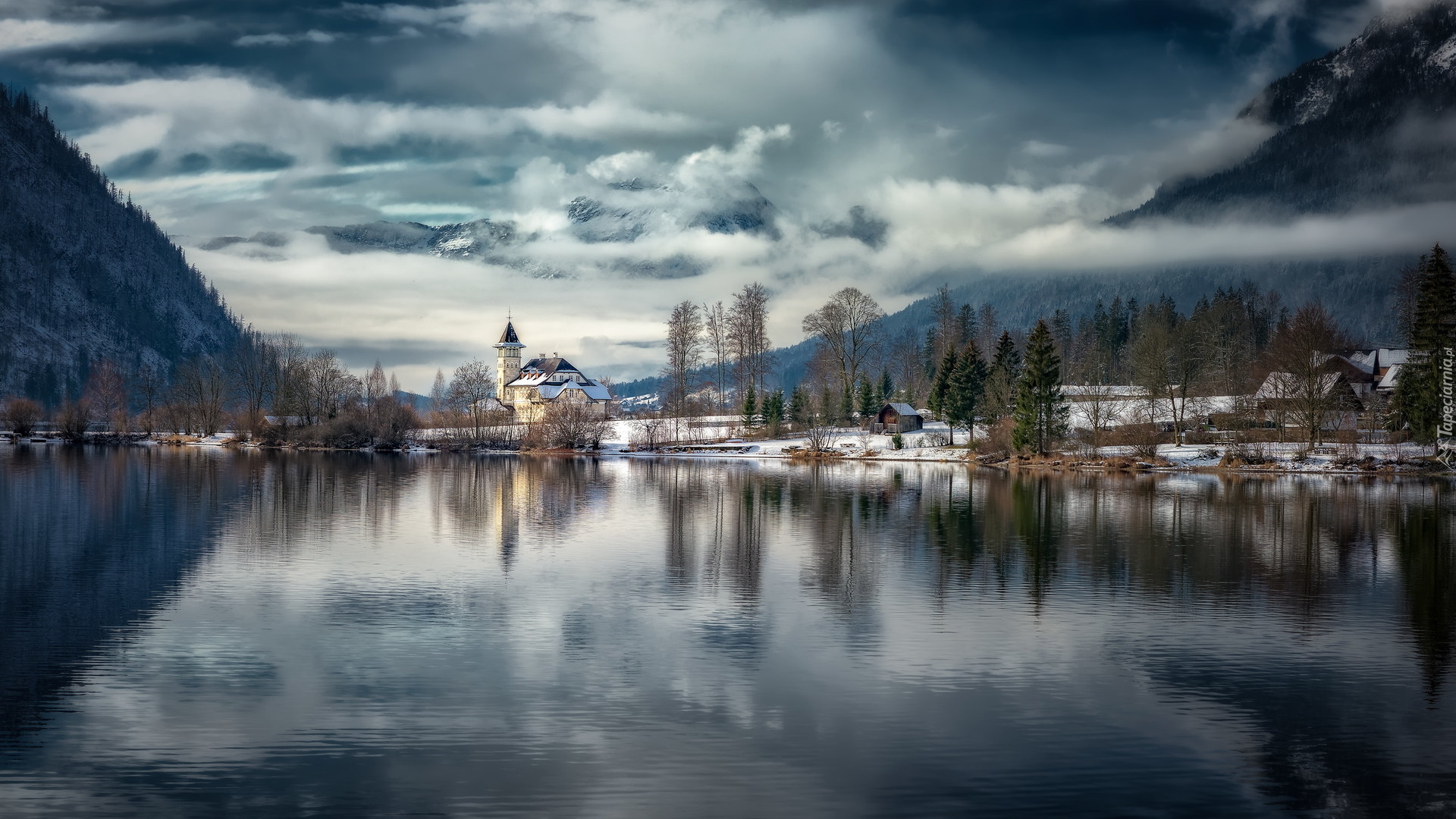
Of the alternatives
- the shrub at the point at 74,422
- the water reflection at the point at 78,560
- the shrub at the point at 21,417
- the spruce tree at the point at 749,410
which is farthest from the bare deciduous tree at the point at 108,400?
the spruce tree at the point at 749,410

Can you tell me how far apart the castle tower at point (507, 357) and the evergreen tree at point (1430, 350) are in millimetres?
133657

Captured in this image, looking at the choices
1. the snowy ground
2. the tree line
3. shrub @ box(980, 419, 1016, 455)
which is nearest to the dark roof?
the tree line

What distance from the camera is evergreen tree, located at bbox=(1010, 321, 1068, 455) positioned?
70125 mm

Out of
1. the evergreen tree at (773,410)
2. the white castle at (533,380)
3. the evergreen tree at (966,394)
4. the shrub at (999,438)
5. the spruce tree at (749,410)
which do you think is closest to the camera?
the shrub at (999,438)

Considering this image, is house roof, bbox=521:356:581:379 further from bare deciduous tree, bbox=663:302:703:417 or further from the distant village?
bare deciduous tree, bbox=663:302:703:417

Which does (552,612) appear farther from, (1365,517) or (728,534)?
(1365,517)

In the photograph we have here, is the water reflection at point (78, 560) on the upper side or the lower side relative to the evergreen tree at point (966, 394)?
lower

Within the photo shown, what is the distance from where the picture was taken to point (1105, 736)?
12.5 m

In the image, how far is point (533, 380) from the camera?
16250 centimetres

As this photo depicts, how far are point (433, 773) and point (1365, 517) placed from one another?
1481 inches

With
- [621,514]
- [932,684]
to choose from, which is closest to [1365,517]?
[621,514]

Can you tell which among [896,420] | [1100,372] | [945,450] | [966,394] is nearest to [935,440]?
[945,450]

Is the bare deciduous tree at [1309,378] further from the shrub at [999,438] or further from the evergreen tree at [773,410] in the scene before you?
the evergreen tree at [773,410]

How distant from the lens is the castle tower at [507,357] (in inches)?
6767
